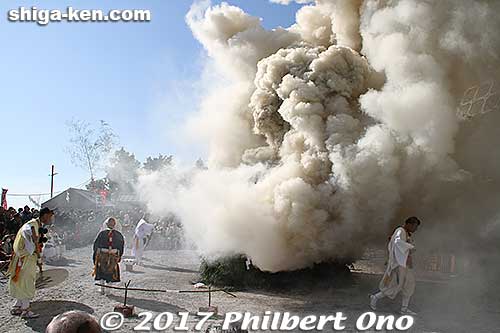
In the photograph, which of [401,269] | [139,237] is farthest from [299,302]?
[139,237]

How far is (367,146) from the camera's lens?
38.4 feet

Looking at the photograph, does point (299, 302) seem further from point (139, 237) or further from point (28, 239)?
point (139, 237)

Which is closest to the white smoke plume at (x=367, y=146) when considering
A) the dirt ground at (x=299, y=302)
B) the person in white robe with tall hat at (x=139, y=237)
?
the dirt ground at (x=299, y=302)

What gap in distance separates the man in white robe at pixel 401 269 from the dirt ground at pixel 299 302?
1.21 ft

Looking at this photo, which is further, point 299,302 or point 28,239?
point 299,302

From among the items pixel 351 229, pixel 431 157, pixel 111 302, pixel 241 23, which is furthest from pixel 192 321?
pixel 241 23

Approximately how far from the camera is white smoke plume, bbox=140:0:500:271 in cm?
1174

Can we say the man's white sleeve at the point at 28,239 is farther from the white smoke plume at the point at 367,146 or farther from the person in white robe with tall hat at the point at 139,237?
the person in white robe with tall hat at the point at 139,237

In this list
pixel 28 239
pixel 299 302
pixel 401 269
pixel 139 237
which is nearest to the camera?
pixel 28 239

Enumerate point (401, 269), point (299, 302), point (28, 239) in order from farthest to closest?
point (299, 302), point (401, 269), point (28, 239)

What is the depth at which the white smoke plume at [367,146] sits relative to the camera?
11742 mm

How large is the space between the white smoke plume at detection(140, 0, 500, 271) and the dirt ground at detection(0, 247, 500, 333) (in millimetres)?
1139

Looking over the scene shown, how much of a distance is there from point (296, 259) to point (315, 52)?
19.7 feet

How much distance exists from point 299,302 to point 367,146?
157 inches
